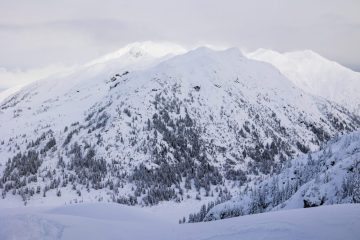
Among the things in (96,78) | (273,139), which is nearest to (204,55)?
(273,139)

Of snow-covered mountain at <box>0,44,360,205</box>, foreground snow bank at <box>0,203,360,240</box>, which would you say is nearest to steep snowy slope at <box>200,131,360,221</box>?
foreground snow bank at <box>0,203,360,240</box>

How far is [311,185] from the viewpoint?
883 inches

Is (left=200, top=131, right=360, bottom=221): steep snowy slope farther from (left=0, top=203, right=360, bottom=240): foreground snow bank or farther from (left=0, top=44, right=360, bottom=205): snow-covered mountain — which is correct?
(left=0, top=44, right=360, bottom=205): snow-covered mountain

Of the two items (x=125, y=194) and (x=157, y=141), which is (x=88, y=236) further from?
(x=157, y=141)

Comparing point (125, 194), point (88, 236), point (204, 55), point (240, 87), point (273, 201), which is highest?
point (204, 55)

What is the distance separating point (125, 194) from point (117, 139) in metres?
16.3

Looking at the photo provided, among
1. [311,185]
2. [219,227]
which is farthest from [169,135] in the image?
[219,227]

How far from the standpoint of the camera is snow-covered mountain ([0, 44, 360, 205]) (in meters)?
58.8

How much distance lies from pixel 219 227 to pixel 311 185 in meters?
11.6

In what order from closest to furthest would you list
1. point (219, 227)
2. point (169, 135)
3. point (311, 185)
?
point (219, 227)
point (311, 185)
point (169, 135)

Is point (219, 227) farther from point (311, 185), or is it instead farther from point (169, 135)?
point (169, 135)

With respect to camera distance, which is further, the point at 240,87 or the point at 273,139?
the point at 240,87

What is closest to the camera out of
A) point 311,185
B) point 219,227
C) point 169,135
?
point 219,227

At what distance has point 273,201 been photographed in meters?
27.7
